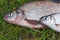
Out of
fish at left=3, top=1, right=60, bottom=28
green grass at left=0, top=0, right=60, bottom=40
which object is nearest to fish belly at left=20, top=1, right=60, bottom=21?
fish at left=3, top=1, right=60, bottom=28

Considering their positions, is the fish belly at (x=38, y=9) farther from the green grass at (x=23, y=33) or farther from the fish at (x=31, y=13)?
the green grass at (x=23, y=33)

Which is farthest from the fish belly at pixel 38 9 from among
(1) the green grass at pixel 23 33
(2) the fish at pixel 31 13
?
(1) the green grass at pixel 23 33

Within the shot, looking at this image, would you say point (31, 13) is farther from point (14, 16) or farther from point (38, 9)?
point (14, 16)

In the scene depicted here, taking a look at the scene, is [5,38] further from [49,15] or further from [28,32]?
[49,15]

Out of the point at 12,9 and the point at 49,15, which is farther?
the point at 12,9

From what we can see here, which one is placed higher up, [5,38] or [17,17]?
[17,17]

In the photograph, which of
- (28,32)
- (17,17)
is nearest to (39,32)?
(28,32)
